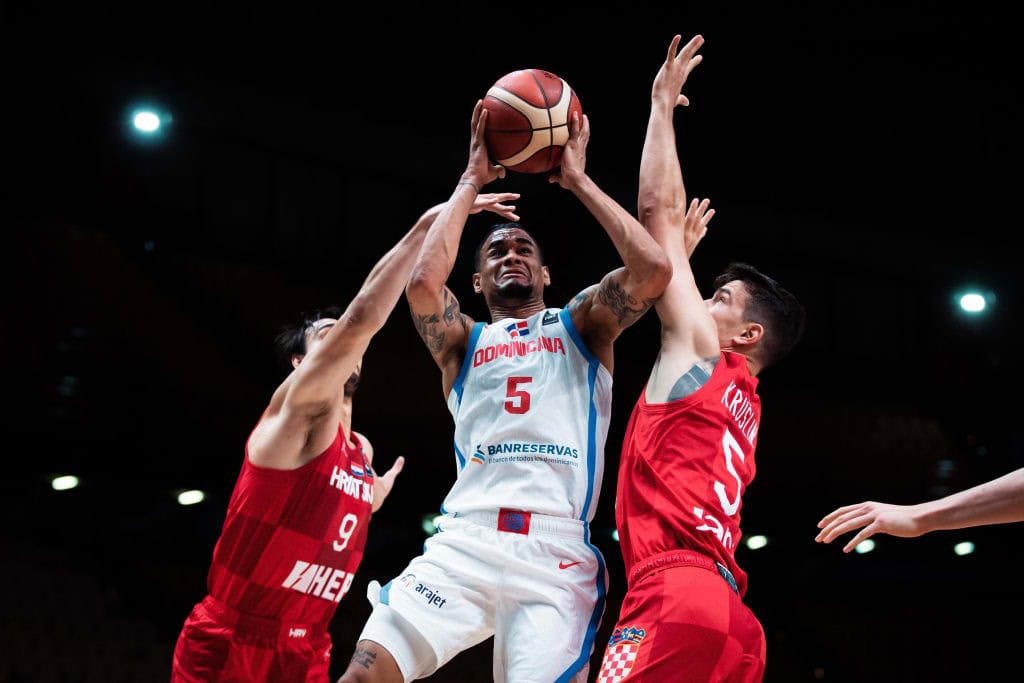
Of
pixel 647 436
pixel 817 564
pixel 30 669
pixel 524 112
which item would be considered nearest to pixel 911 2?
pixel 817 564

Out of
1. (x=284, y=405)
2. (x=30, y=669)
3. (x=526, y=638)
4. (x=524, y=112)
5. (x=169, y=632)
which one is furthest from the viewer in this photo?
(x=169, y=632)

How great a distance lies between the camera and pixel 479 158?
354 cm

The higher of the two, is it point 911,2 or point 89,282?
point 911,2

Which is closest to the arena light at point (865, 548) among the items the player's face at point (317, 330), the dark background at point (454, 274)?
the dark background at point (454, 274)

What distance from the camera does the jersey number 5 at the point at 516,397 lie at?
3285mm

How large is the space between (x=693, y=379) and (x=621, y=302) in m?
0.47

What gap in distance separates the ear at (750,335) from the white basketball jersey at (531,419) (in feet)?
1.62

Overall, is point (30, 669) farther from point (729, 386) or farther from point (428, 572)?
point (729, 386)

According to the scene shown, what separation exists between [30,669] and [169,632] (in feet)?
3.81

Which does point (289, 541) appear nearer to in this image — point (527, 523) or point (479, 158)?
point (527, 523)

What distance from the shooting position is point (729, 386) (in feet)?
10.0

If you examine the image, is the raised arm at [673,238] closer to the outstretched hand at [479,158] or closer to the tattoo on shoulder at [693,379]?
the tattoo on shoulder at [693,379]

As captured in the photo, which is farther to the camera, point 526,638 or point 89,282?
point 89,282

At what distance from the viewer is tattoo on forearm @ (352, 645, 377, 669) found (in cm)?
289
